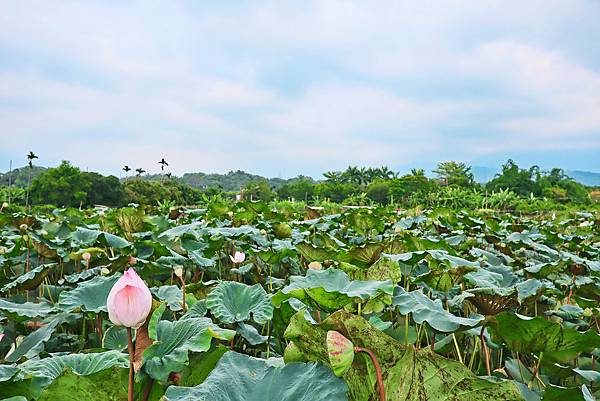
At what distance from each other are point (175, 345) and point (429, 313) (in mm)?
438

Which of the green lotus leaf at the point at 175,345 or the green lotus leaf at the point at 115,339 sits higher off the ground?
the green lotus leaf at the point at 175,345

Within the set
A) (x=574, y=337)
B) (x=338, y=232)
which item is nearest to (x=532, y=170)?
(x=338, y=232)

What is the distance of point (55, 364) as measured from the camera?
672 mm

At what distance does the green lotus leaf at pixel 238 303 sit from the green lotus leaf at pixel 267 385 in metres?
0.40

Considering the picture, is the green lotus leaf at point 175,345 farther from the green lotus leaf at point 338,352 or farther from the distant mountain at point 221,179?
the distant mountain at point 221,179

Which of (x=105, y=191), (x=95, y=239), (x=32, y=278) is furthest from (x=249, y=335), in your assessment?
(x=105, y=191)

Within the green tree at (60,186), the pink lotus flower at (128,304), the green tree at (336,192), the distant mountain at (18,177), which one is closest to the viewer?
the pink lotus flower at (128,304)

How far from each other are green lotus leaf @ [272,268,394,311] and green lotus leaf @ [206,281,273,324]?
3.0 inches

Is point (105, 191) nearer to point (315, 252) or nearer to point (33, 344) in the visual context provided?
point (315, 252)

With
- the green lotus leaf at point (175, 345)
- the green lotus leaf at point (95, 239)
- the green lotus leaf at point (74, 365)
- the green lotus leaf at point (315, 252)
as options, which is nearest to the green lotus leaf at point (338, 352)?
the green lotus leaf at point (175, 345)

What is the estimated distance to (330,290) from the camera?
0.84m

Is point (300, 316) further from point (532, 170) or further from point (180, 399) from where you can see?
point (532, 170)

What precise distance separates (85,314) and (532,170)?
2903cm

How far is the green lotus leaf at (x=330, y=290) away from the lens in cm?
77
